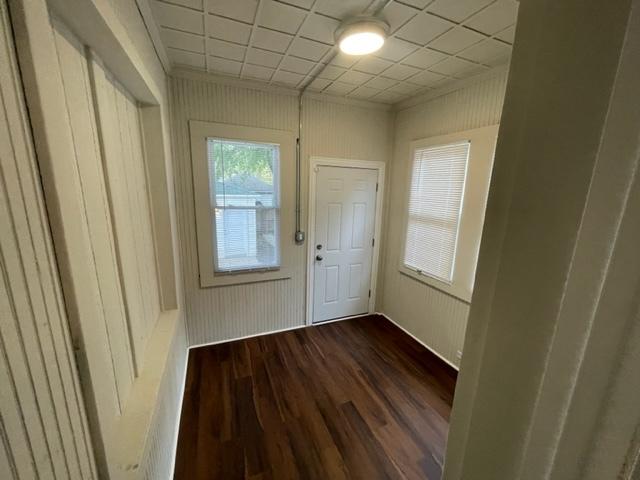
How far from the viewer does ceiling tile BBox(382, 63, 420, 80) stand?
208cm

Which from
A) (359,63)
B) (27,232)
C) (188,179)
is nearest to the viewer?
(27,232)

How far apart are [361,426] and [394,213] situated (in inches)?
88.3

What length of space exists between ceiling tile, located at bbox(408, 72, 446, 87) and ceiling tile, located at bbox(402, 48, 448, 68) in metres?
0.17

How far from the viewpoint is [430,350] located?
2754 millimetres

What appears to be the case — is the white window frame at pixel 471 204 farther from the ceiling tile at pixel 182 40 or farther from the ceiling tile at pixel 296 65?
the ceiling tile at pixel 182 40

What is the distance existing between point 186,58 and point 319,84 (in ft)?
3.74

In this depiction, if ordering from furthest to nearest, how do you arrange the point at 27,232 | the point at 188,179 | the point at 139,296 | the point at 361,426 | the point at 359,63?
the point at 188,179 < the point at 359,63 < the point at 361,426 < the point at 139,296 < the point at 27,232

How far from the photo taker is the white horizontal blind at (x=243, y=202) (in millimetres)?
2479

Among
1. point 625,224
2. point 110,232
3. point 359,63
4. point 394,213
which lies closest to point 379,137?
point 394,213

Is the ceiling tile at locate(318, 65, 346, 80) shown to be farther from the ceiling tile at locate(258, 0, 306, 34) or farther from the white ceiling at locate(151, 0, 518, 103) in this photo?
the ceiling tile at locate(258, 0, 306, 34)

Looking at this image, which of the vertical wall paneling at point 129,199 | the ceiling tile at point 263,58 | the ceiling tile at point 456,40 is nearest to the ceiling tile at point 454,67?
the ceiling tile at point 456,40

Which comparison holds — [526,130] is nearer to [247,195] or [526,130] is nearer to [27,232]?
[27,232]

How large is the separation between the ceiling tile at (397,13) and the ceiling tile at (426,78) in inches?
31.3

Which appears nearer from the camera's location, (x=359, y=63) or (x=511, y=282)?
(x=511, y=282)
